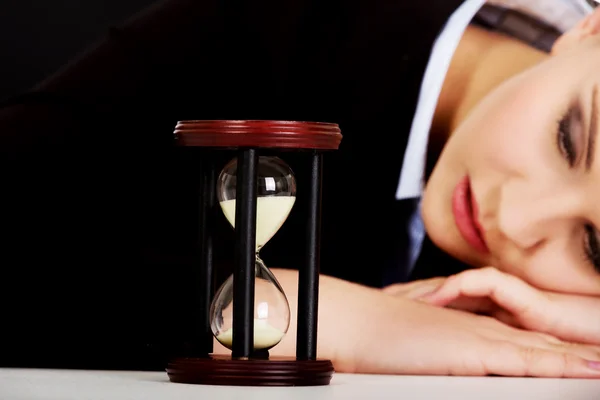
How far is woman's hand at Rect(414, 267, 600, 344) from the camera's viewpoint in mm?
1294

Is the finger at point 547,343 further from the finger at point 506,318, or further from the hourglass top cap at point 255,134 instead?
the hourglass top cap at point 255,134

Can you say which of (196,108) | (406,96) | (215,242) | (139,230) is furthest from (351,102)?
(215,242)

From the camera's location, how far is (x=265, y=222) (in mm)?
921

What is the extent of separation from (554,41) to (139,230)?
2.11 feet

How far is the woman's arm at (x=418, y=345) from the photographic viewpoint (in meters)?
1.22

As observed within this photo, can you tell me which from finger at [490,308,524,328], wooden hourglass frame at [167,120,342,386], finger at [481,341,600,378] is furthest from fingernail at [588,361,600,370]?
wooden hourglass frame at [167,120,342,386]

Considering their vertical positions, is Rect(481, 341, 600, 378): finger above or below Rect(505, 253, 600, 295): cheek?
below

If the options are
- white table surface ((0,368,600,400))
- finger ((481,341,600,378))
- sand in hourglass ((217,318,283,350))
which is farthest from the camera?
finger ((481,341,600,378))

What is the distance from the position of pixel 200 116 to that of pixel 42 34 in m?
0.25

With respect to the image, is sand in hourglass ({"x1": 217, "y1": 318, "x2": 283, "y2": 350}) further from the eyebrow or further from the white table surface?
the eyebrow

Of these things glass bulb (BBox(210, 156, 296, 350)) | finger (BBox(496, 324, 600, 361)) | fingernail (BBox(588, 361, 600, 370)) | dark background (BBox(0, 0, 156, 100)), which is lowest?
fingernail (BBox(588, 361, 600, 370))

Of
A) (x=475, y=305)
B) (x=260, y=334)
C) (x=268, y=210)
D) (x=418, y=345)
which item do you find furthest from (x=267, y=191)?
(x=475, y=305)

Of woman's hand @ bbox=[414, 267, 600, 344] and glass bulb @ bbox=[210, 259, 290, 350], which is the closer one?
glass bulb @ bbox=[210, 259, 290, 350]

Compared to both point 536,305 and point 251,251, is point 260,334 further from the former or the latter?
point 536,305
